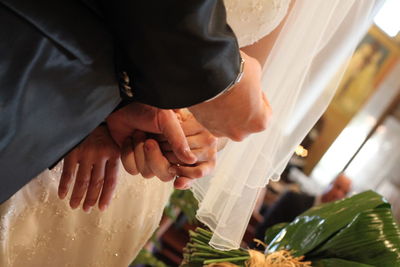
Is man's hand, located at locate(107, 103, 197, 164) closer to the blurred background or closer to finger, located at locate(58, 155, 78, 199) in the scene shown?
finger, located at locate(58, 155, 78, 199)

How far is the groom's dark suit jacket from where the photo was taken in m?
0.38

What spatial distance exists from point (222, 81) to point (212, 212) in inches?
18.3

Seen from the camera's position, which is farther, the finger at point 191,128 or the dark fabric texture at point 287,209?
the dark fabric texture at point 287,209

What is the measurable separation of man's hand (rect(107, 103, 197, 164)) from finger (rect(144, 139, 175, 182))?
1.0 inches

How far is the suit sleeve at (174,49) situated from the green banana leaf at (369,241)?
62 cm

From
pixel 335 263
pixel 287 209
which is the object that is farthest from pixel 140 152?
pixel 287 209

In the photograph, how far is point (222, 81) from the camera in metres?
0.47

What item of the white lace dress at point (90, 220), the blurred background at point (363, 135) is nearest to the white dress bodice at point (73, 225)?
the white lace dress at point (90, 220)

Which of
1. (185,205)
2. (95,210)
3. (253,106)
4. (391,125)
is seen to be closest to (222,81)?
(253,106)

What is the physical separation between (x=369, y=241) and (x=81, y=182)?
2.05 feet

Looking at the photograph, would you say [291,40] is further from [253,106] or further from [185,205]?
[185,205]

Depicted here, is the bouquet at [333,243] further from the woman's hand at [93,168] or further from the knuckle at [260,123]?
the knuckle at [260,123]

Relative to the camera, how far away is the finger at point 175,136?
0.60 m

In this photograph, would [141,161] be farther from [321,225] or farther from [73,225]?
[321,225]
